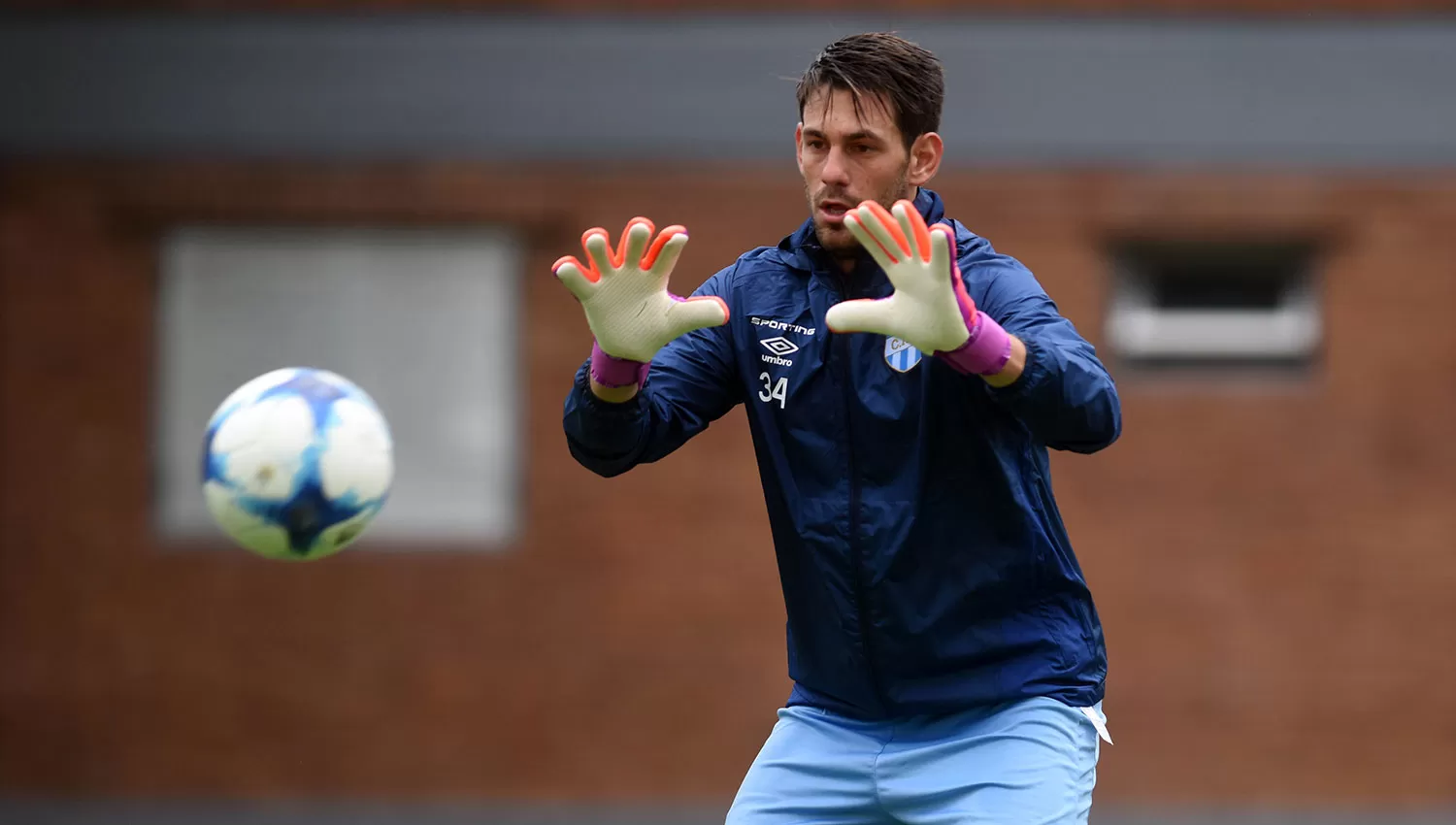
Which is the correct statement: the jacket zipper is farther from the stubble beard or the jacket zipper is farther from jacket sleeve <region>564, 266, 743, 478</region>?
jacket sleeve <region>564, 266, 743, 478</region>

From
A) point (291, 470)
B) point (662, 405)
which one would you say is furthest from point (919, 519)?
point (291, 470)

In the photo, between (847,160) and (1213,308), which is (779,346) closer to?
(847,160)

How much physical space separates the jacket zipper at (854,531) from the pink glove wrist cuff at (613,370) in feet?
1.47

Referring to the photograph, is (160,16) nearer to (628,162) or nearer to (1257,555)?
(628,162)

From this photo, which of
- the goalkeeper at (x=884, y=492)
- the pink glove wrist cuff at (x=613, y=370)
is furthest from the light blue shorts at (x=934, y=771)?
the pink glove wrist cuff at (x=613, y=370)

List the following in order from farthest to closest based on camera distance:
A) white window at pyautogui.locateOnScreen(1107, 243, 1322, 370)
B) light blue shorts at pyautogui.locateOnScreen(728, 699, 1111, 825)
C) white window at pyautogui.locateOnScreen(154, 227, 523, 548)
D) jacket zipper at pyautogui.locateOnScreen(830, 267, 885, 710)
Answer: white window at pyautogui.locateOnScreen(154, 227, 523, 548) → white window at pyautogui.locateOnScreen(1107, 243, 1322, 370) → jacket zipper at pyautogui.locateOnScreen(830, 267, 885, 710) → light blue shorts at pyautogui.locateOnScreen(728, 699, 1111, 825)

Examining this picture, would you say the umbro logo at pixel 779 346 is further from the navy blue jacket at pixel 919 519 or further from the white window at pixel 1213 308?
the white window at pixel 1213 308

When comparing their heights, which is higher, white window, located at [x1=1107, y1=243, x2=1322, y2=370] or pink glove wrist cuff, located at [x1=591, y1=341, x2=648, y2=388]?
white window, located at [x1=1107, y1=243, x2=1322, y2=370]

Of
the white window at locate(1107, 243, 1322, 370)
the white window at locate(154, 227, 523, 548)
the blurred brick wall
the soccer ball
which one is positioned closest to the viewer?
the soccer ball

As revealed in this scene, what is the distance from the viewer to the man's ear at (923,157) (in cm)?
402

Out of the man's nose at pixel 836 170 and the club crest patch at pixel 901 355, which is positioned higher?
the man's nose at pixel 836 170

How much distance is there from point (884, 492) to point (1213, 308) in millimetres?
8399

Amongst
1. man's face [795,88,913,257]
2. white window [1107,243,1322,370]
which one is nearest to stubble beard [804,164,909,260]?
man's face [795,88,913,257]

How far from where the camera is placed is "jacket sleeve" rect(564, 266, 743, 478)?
12.6 feet
